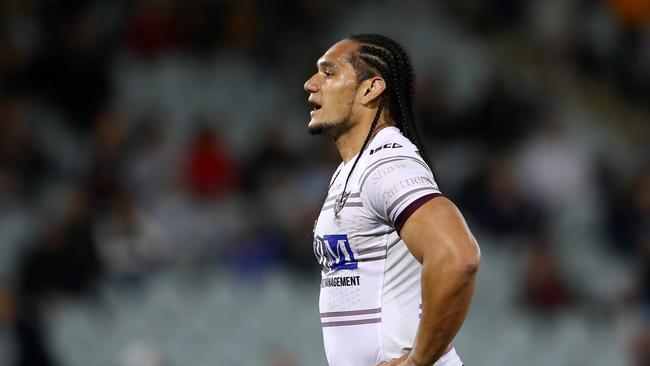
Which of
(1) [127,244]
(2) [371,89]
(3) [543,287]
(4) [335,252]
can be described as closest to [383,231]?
(4) [335,252]

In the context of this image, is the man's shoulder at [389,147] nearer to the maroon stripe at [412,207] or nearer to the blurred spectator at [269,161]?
the maroon stripe at [412,207]

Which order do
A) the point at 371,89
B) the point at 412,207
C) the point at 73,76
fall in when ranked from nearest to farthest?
the point at 412,207 → the point at 371,89 → the point at 73,76

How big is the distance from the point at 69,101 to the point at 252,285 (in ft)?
8.80

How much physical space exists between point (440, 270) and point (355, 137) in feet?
2.40

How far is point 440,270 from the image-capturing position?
10.8ft

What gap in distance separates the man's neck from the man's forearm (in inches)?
25.5

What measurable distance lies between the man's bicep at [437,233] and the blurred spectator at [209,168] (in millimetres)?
7605

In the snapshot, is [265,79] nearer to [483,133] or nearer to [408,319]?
[483,133]

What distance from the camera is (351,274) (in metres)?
3.67

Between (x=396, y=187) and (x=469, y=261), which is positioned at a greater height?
(x=396, y=187)

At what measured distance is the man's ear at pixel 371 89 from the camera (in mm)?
3844

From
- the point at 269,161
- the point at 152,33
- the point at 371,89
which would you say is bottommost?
the point at 269,161

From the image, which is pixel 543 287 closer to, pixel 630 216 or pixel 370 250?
pixel 630 216

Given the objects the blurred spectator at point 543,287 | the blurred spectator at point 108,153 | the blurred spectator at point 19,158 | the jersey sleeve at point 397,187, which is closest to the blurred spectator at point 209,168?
the blurred spectator at point 108,153
